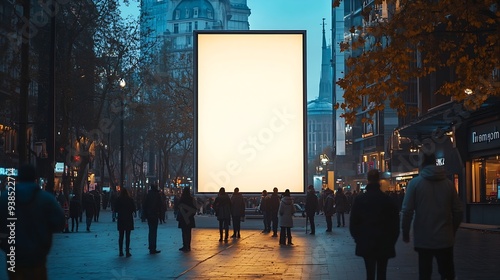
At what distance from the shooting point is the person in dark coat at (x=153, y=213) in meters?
22.2

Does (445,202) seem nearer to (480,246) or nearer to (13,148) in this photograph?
(480,246)

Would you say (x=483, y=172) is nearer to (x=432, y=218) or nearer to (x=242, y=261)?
(x=242, y=261)

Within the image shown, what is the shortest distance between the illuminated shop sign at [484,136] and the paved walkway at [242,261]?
963 cm

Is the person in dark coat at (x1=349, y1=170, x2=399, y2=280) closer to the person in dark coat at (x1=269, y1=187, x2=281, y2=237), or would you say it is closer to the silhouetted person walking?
the silhouetted person walking

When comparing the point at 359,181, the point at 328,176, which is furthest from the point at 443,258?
the point at 328,176

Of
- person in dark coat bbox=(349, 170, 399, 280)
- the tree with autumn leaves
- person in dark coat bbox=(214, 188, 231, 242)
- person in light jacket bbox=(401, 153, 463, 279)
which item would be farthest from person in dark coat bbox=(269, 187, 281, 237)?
person in light jacket bbox=(401, 153, 463, 279)

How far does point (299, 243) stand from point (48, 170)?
26.7ft

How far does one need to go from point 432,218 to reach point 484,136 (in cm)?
2933

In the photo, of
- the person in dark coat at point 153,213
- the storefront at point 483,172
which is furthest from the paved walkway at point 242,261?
the storefront at point 483,172

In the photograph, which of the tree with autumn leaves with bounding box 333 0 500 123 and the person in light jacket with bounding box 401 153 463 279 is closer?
the person in light jacket with bounding box 401 153 463 279

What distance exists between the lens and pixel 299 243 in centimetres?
2755

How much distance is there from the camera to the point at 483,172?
39562 millimetres

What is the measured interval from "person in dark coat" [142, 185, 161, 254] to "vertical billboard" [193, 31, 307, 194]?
8598mm

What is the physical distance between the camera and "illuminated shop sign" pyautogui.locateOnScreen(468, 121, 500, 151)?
36.9 m
